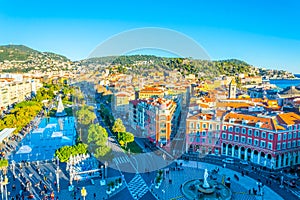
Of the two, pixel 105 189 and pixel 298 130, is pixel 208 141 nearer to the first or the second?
pixel 298 130

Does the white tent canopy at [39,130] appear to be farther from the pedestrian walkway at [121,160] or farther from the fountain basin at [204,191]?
the fountain basin at [204,191]

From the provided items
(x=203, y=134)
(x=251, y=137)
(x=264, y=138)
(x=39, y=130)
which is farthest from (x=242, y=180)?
(x=39, y=130)

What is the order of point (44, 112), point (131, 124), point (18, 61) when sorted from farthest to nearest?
point (18, 61) < point (44, 112) < point (131, 124)

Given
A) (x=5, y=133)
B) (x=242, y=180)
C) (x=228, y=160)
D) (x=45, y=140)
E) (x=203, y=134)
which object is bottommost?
(x=242, y=180)

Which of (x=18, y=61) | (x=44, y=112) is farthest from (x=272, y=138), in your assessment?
(x=18, y=61)

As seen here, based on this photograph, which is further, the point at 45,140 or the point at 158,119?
the point at 45,140

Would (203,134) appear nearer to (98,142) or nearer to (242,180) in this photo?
(242,180)

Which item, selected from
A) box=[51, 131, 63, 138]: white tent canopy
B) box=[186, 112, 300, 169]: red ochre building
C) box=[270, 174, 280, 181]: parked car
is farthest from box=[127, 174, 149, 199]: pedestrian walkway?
box=[51, 131, 63, 138]: white tent canopy

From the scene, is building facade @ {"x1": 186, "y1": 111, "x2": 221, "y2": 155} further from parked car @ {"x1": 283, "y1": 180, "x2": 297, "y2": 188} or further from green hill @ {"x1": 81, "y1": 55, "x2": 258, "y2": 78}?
green hill @ {"x1": 81, "y1": 55, "x2": 258, "y2": 78}
